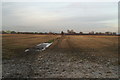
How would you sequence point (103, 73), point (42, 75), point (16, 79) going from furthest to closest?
point (103, 73) → point (42, 75) → point (16, 79)

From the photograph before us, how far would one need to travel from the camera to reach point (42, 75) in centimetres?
864

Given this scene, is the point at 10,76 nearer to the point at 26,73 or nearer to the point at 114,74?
the point at 26,73

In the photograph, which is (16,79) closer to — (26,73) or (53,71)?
(26,73)

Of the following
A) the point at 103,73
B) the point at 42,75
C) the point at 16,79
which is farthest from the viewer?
the point at 103,73

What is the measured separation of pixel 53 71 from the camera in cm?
957

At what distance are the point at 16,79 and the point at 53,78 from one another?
1.97 metres

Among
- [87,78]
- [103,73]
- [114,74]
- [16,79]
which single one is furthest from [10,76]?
[114,74]

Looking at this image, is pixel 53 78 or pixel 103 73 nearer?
pixel 53 78

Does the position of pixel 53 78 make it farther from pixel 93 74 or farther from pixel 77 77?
pixel 93 74

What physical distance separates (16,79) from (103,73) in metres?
5.17

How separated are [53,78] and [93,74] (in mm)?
2495

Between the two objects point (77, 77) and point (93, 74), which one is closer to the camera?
point (77, 77)

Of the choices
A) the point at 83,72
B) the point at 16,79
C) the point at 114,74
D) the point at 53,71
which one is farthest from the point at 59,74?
the point at 114,74

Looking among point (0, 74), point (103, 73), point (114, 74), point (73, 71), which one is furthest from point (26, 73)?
point (114, 74)
